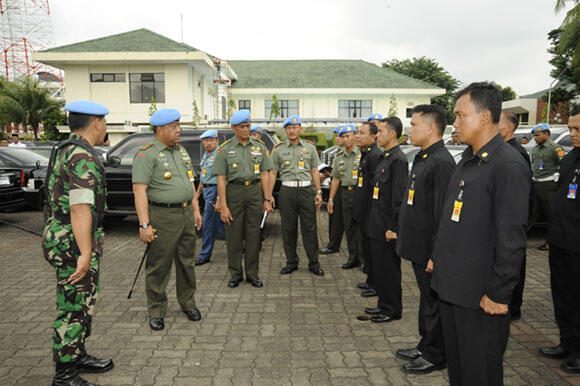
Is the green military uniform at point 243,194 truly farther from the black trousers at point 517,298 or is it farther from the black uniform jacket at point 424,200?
the black trousers at point 517,298

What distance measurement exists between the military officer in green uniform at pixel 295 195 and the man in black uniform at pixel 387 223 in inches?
59.7

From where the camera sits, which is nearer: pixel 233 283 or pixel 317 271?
pixel 233 283

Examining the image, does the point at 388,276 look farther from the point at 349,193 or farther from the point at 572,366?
the point at 349,193

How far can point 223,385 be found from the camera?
9.92 feet

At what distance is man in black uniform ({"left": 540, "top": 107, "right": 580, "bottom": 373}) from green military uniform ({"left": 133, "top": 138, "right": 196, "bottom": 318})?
3.30 m

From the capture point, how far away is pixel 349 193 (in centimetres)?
621

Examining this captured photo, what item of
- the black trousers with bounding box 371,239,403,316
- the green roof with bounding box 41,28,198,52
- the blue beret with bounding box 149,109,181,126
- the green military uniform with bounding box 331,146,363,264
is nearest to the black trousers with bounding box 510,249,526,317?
the black trousers with bounding box 371,239,403,316

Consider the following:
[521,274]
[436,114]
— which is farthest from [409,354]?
[436,114]

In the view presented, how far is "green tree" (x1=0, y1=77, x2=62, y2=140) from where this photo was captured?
29.5 meters

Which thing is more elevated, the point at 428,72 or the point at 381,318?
the point at 428,72

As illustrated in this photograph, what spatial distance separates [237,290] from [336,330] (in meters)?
1.59

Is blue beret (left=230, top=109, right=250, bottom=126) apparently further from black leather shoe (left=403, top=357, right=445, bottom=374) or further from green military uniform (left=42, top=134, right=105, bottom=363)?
black leather shoe (left=403, top=357, right=445, bottom=374)

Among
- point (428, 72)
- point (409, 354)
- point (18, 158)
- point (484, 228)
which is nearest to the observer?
point (484, 228)

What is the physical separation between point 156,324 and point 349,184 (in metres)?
3.43
